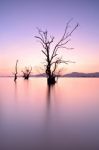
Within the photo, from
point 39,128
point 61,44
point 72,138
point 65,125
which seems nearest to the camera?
point 72,138

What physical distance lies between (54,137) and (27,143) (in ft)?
1.65

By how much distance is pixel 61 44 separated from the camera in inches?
949

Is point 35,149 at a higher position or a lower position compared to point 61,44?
lower

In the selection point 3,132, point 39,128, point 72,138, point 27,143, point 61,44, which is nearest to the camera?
point 27,143

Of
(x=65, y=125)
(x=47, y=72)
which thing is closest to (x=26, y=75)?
(x=47, y=72)

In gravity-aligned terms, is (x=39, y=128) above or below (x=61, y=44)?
below

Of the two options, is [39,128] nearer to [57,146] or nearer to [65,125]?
[65,125]

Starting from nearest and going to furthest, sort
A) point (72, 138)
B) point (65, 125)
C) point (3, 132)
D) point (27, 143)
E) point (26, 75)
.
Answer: point (27, 143) → point (72, 138) → point (3, 132) → point (65, 125) → point (26, 75)

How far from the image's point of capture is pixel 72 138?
3373mm

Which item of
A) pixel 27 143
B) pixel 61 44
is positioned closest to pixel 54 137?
pixel 27 143

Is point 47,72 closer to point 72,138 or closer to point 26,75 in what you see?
point 72,138

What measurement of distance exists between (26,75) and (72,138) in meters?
46.8

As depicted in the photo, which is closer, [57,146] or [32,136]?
[57,146]

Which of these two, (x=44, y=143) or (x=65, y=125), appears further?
(x=65, y=125)
